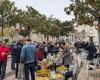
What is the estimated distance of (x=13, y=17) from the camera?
1940 inches

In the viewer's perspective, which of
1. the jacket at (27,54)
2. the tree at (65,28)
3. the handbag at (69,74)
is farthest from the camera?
the tree at (65,28)

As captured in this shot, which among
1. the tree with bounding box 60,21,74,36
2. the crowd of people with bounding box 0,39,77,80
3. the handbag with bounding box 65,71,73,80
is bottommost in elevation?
the handbag with bounding box 65,71,73,80

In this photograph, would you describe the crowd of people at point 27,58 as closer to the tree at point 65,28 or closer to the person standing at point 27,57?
the person standing at point 27,57

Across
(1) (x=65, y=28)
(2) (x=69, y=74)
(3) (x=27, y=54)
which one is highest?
(1) (x=65, y=28)

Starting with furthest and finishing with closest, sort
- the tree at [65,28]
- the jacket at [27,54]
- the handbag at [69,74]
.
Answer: the tree at [65,28], the jacket at [27,54], the handbag at [69,74]

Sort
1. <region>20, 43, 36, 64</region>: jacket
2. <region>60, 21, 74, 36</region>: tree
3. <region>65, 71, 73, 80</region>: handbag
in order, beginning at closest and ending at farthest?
<region>65, 71, 73, 80</region>: handbag
<region>20, 43, 36, 64</region>: jacket
<region>60, 21, 74, 36</region>: tree

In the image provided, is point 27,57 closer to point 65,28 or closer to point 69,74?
point 69,74

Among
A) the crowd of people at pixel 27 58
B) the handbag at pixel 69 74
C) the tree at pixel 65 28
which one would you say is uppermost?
the tree at pixel 65 28

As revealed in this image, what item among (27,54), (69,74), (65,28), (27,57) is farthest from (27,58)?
(65,28)

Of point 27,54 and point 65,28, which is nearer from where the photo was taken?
point 27,54

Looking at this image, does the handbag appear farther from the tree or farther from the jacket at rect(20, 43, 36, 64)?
the tree

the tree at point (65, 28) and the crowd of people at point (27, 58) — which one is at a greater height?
the tree at point (65, 28)

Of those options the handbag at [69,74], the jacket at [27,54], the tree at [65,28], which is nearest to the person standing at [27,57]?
the jacket at [27,54]

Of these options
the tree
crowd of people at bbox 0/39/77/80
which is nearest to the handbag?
crowd of people at bbox 0/39/77/80
